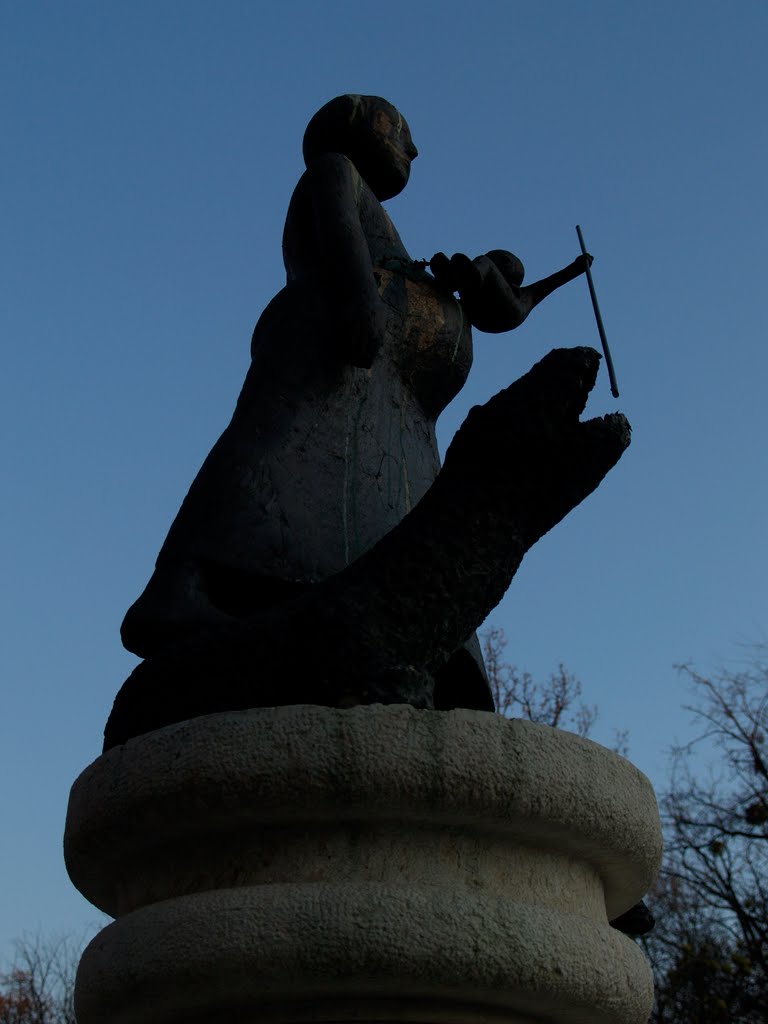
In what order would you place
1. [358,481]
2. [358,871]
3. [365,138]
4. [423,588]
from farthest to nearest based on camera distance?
[365,138]
[358,481]
[423,588]
[358,871]

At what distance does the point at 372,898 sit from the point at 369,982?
0.52 feet

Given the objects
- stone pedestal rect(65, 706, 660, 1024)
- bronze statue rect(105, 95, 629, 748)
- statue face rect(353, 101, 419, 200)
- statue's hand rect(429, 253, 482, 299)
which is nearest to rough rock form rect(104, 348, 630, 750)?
bronze statue rect(105, 95, 629, 748)

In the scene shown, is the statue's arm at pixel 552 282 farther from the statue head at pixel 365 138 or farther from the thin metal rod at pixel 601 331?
the statue head at pixel 365 138

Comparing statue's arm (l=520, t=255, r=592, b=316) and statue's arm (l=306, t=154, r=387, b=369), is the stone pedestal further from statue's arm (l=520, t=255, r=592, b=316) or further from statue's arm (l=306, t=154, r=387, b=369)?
statue's arm (l=520, t=255, r=592, b=316)

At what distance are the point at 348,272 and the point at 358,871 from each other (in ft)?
5.94

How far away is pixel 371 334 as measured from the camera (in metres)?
3.58

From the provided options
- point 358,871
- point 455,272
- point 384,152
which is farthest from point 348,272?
point 358,871

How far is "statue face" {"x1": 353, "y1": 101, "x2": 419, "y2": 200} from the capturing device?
4.28 metres

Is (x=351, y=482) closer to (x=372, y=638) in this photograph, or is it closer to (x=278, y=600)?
(x=278, y=600)

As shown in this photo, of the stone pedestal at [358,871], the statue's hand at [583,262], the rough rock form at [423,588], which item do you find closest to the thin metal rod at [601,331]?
the statue's hand at [583,262]

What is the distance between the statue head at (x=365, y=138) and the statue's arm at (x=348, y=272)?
477mm

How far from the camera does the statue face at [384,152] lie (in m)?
4.28

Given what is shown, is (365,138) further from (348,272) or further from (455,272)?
(348,272)

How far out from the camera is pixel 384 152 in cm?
429
